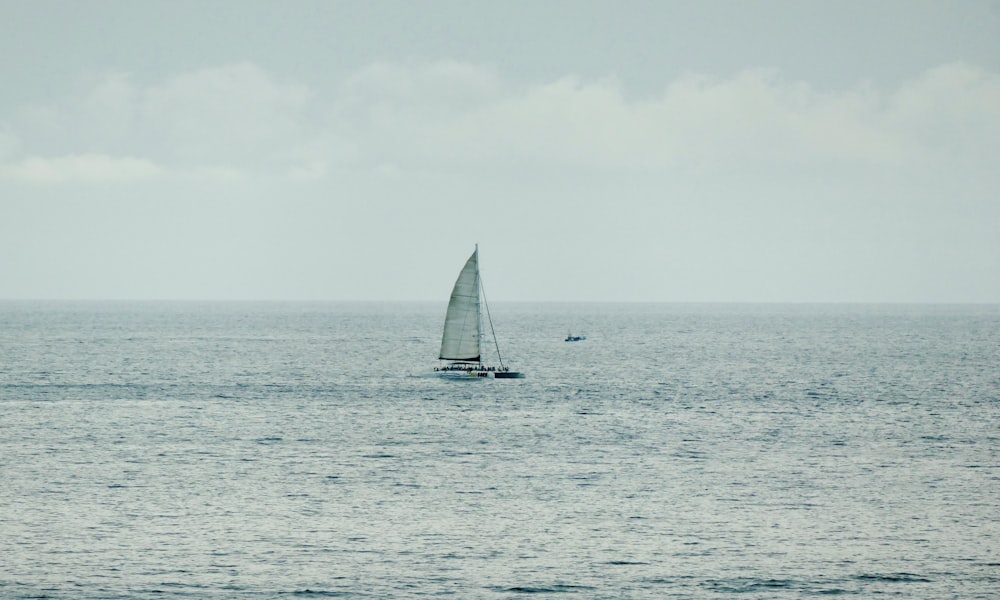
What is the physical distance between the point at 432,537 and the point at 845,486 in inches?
1047

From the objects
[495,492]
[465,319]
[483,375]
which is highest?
[465,319]

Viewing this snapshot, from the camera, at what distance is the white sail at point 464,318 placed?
114500 millimetres

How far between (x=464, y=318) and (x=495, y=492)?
2082 inches

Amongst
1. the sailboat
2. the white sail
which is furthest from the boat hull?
the white sail

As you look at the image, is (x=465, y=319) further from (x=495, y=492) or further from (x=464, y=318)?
(x=495, y=492)

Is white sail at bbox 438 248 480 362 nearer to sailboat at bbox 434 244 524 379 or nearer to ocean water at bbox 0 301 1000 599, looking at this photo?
sailboat at bbox 434 244 524 379

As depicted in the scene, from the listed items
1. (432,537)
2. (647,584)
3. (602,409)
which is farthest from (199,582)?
(602,409)

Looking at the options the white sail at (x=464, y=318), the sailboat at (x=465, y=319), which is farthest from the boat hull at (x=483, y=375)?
the white sail at (x=464, y=318)

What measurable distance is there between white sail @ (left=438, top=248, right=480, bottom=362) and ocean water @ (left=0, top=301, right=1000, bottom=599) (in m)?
4.70

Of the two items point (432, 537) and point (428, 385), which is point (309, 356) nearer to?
point (428, 385)

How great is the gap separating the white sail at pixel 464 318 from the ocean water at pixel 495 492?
4.70m

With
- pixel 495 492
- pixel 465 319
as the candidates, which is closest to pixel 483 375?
pixel 465 319

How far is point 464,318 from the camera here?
380ft

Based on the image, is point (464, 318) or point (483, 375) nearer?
point (464, 318)
